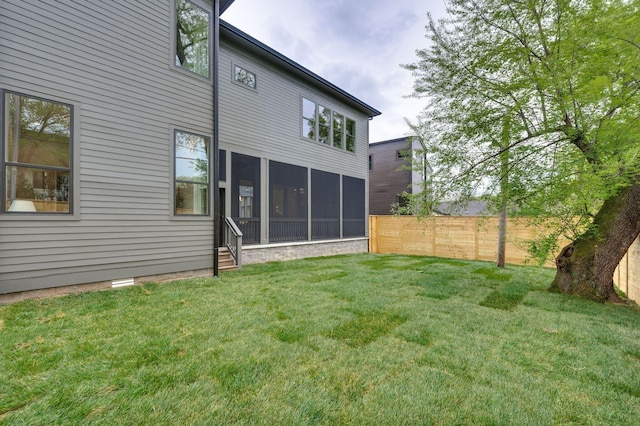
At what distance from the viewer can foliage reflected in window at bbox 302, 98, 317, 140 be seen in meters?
9.48

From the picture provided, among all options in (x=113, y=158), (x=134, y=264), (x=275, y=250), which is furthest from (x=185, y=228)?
(x=275, y=250)

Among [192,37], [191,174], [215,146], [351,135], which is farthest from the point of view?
[351,135]

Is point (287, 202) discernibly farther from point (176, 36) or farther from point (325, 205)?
point (176, 36)

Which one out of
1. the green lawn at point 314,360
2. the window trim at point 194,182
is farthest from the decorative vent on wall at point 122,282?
the window trim at point 194,182

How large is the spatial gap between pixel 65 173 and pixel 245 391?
14.5 ft

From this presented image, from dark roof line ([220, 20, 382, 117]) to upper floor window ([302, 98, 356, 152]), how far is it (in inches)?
24.9

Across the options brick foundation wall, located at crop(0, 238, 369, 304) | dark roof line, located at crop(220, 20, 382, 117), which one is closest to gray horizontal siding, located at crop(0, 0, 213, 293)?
brick foundation wall, located at crop(0, 238, 369, 304)

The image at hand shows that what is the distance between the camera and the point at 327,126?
10.4m

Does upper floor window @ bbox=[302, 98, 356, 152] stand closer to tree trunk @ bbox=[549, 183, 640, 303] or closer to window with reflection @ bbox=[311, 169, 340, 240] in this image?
window with reflection @ bbox=[311, 169, 340, 240]

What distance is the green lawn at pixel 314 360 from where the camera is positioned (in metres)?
1.76

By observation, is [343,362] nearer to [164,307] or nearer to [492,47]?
[164,307]

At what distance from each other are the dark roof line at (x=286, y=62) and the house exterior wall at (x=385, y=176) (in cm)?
495

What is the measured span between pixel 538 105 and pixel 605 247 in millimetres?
2487

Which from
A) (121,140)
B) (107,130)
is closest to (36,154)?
(107,130)
